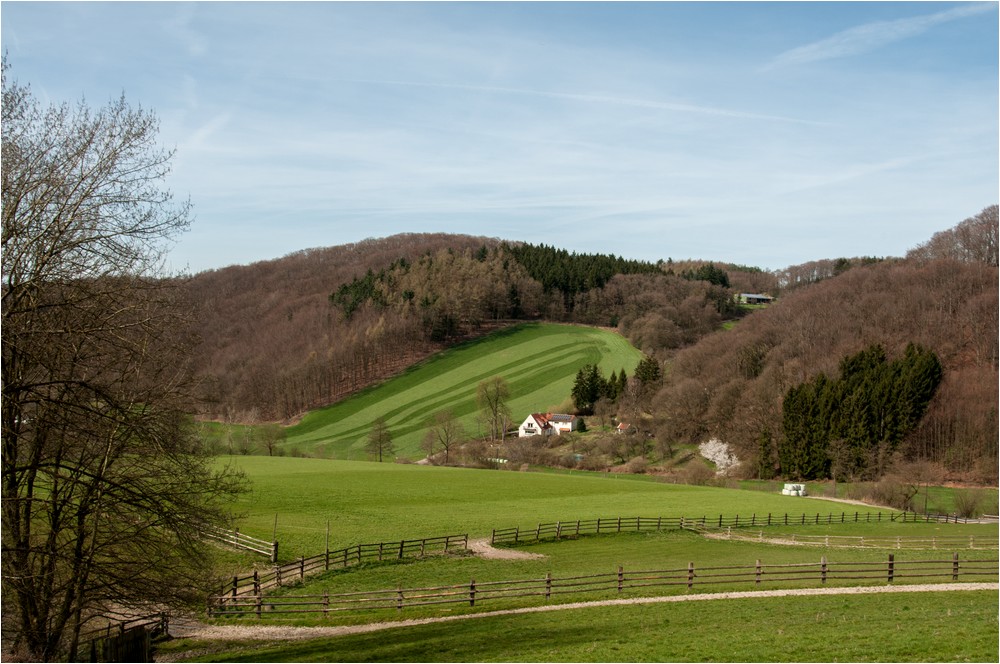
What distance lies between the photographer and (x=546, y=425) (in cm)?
10381

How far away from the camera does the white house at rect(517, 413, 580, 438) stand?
339 feet

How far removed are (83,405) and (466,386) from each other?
10422cm

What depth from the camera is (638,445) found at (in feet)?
304

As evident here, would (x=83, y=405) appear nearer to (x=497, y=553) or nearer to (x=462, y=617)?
(x=462, y=617)

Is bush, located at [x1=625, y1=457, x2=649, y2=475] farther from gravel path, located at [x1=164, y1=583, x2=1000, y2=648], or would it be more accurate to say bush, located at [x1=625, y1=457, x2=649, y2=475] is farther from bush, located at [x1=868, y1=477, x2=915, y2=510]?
gravel path, located at [x1=164, y1=583, x2=1000, y2=648]

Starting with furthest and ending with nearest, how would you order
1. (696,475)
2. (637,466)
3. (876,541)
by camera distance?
(637,466), (696,475), (876,541)

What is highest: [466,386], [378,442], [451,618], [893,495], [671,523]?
[466,386]

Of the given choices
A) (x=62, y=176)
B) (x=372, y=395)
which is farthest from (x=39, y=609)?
(x=372, y=395)

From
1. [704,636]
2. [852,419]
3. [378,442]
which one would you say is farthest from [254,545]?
[852,419]

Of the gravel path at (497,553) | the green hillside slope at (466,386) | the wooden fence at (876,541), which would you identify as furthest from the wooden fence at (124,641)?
the green hillside slope at (466,386)

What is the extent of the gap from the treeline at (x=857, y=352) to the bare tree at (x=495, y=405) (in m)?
19.1

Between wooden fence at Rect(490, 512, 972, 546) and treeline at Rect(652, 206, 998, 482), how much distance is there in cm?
2826

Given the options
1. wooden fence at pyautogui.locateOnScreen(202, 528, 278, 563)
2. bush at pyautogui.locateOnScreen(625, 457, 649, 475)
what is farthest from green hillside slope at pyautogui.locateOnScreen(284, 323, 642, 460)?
wooden fence at pyautogui.locateOnScreen(202, 528, 278, 563)

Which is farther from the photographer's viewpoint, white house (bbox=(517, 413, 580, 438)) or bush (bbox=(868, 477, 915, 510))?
white house (bbox=(517, 413, 580, 438))
